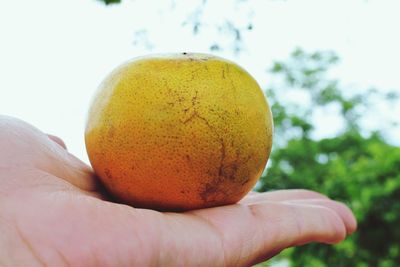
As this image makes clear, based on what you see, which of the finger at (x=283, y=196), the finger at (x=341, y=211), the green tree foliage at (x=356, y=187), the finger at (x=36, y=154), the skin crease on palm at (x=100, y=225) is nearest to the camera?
the skin crease on palm at (x=100, y=225)

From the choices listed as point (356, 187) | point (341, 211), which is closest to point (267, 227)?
point (341, 211)

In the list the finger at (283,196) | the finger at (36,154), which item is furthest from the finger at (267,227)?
the finger at (36,154)

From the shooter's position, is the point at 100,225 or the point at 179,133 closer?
the point at 100,225

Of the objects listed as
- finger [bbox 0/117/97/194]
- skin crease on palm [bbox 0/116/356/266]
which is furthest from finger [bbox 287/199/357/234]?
finger [bbox 0/117/97/194]

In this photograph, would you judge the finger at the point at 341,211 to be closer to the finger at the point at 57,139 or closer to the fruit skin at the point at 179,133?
the fruit skin at the point at 179,133

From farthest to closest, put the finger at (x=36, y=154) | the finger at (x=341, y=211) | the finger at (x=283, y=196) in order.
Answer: the finger at (x=283, y=196), the finger at (x=341, y=211), the finger at (x=36, y=154)

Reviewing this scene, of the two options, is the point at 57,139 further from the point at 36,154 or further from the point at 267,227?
the point at 267,227
